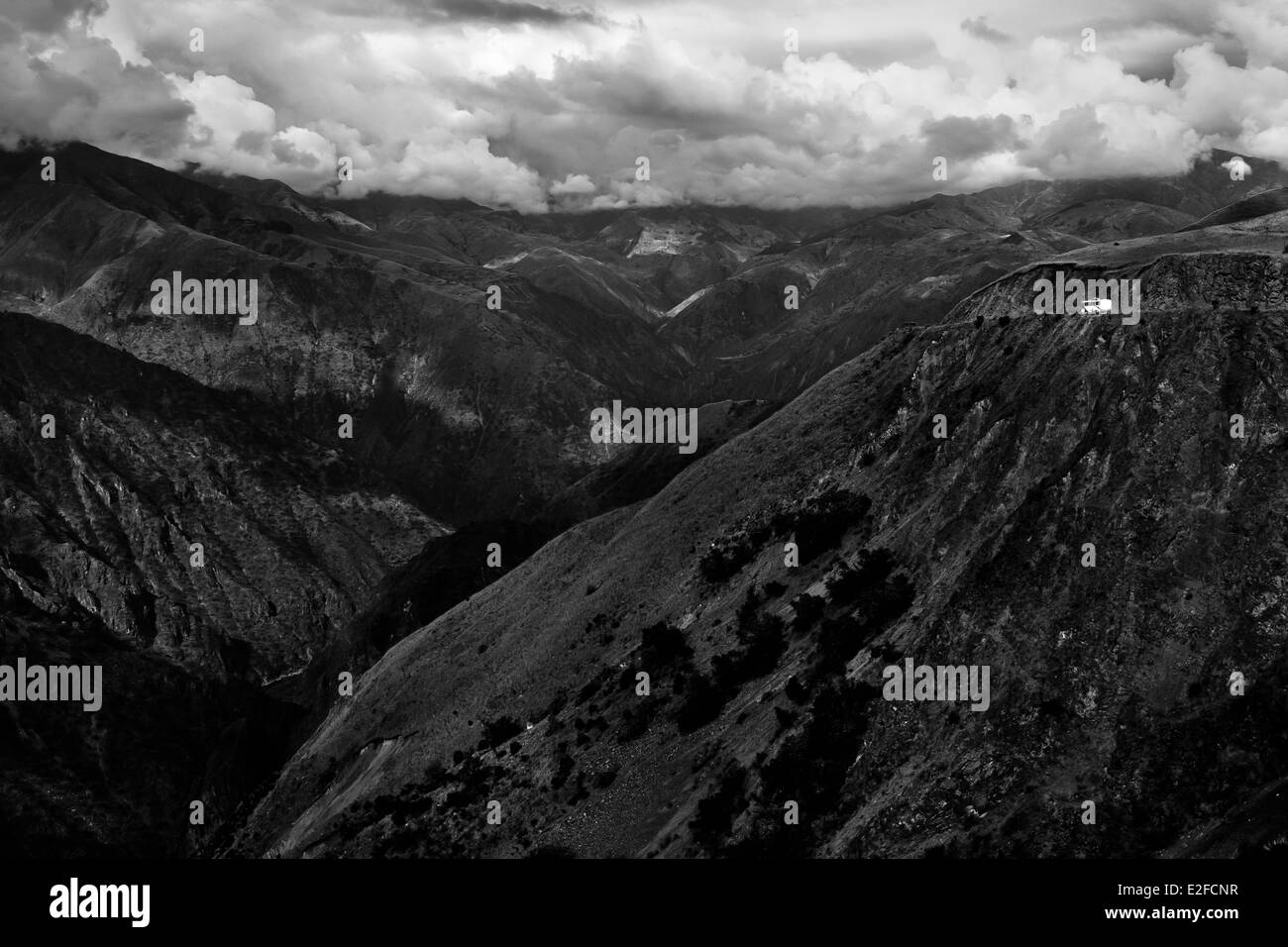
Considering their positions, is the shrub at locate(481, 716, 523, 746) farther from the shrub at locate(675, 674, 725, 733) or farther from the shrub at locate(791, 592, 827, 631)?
the shrub at locate(791, 592, 827, 631)

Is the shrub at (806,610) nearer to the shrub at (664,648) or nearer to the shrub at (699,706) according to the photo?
the shrub at (699,706)

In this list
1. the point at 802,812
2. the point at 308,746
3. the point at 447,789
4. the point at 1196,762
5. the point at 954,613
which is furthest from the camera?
the point at 308,746

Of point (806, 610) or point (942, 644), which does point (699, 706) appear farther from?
point (942, 644)

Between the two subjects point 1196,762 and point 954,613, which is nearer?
point 1196,762

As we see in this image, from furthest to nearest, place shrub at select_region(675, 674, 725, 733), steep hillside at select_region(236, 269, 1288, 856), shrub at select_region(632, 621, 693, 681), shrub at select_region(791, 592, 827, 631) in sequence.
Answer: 1. shrub at select_region(632, 621, 693, 681)
2. shrub at select_region(791, 592, 827, 631)
3. shrub at select_region(675, 674, 725, 733)
4. steep hillside at select_region(236, 269, 1288, 856)

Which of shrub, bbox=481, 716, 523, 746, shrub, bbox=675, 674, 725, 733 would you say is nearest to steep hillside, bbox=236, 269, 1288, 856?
shrub, bbox=675, 674, 725, 733

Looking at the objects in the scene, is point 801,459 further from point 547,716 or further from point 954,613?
point 954,613

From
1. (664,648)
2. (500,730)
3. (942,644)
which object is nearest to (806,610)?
(664,648)
